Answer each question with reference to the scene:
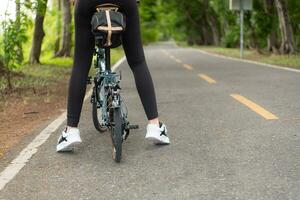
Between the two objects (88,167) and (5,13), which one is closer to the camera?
(88,167)

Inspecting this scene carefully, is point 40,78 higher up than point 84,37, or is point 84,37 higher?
point 84,37

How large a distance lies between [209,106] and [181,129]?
185cm

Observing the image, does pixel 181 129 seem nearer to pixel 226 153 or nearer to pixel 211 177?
pixel 226 153

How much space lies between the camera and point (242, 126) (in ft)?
20.1

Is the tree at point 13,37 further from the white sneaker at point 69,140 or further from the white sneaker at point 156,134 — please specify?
the white sneaker at point 156,134

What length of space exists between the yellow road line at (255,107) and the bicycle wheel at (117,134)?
101 inches

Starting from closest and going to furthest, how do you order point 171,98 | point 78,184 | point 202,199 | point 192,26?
point 202,199 < point 78,184 < point 171,98 < point 192,26

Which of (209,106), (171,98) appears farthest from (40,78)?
(209,106)

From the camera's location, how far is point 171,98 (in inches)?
352

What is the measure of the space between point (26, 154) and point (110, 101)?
1003 mm

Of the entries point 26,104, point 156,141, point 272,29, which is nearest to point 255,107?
point 156,141

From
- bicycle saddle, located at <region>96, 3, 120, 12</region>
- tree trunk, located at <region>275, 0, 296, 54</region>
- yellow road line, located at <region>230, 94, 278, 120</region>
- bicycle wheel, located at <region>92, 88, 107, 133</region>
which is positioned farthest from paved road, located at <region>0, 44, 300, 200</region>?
tree trunk, located at <region>275, 0, 296, 54</region>

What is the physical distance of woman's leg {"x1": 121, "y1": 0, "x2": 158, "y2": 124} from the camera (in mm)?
4734

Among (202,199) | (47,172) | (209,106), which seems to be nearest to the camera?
(202,199)
